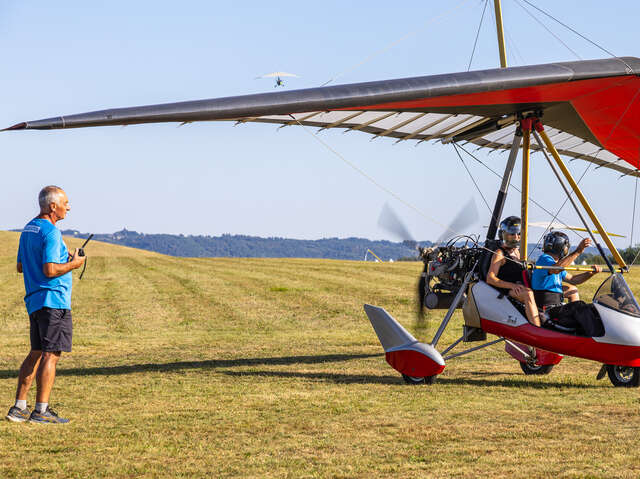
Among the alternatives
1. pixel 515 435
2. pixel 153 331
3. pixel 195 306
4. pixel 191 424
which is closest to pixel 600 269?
pixel 515 435

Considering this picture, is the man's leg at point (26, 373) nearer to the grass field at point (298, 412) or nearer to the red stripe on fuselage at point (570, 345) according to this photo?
the grass field at point (298, 412)

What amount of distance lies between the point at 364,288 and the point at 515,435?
55.0 ft

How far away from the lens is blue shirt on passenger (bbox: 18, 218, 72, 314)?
19.8 feet

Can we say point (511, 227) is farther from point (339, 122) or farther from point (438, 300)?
point (339, 122)

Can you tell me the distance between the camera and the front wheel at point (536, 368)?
29.4 ft

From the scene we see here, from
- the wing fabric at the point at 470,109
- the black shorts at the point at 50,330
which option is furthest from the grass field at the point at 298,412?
the wing fabric at the point at 470,109

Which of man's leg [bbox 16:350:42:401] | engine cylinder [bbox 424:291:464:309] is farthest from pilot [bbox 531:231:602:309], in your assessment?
man's leg [bbox 16:350:42:401]

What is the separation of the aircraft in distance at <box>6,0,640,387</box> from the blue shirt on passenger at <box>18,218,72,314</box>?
0.98 meters

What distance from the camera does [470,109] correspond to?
29.9ft

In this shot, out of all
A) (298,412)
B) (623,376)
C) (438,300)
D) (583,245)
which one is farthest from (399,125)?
(298,412)

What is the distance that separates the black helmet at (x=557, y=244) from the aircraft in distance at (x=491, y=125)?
264 millimetres

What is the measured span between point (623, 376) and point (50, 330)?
18.7ft

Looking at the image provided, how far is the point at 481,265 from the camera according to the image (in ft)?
28.9

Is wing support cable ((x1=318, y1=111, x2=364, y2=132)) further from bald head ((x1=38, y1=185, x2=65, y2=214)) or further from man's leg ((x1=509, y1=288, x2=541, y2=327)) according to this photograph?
bald head ((x1=38, y1=185, x2=65, y2=214))
